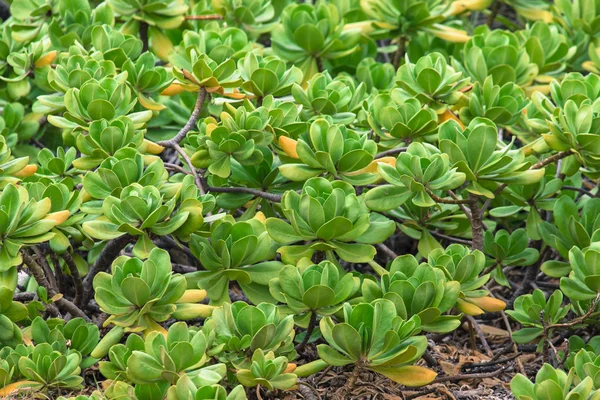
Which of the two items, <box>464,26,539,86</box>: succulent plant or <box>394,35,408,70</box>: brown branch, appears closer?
<box>464,26,539,86</box>: succulent plant

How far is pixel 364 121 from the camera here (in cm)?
239

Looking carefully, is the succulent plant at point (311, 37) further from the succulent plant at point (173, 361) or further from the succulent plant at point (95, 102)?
the succulent plant at point (173, 361)

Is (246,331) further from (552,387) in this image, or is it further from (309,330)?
(552,387)

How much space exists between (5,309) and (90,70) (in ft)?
2.50

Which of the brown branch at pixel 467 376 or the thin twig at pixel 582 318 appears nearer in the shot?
the thin twig at pixel 582 318

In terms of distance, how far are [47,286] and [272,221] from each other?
63cm

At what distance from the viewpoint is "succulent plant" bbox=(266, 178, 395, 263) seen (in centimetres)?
183

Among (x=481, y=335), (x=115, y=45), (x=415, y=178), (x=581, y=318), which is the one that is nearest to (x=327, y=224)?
(x=415, y=178)

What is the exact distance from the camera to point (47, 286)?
2020mm

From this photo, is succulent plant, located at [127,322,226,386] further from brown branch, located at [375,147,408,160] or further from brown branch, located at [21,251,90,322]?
brown branch, located at [375,147,408,160]

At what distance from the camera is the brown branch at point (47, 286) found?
1939mm

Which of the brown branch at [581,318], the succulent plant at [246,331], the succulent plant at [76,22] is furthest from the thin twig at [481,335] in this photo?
the succulent plant at [76,22]

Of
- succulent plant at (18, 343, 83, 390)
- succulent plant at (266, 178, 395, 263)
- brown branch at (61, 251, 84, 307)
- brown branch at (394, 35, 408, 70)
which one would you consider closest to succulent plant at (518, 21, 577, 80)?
brown branch at (394, 35, 408, 70)

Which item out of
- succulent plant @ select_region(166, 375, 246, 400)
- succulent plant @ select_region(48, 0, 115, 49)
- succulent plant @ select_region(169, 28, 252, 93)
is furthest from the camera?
succulent plant @ select_region(48, 0, 115, 49)
